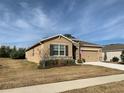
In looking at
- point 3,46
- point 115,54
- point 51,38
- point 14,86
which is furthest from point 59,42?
point 3,46

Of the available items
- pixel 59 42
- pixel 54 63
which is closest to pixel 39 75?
pixel 54 63

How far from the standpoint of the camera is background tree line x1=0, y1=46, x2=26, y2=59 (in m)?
45.8

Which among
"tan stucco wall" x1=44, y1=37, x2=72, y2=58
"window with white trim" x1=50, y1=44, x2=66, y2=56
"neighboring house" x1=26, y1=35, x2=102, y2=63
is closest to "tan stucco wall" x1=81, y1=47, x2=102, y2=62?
"neighboring house" x1=26, y1=35, x2=102, y2=63

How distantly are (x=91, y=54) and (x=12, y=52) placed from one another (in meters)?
26.2

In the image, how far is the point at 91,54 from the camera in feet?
95.9

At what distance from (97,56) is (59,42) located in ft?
30.2

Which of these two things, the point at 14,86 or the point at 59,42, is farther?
the point at 59,42

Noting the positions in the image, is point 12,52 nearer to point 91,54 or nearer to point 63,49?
point 91,54

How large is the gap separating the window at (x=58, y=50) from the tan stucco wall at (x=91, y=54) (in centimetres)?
497

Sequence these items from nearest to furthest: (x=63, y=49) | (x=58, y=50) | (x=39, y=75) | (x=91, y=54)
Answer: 1. (x=39, y=75)
2. (x=58, y=50)
3. (x=63, y=49)
4. (x=91, y=54)

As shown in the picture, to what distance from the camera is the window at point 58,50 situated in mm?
23167

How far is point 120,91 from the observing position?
8.77 metres

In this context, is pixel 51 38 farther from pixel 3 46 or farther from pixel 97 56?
pixel 3 46

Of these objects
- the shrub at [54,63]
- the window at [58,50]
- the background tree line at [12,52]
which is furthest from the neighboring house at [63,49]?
the background tree line at [12,52]
